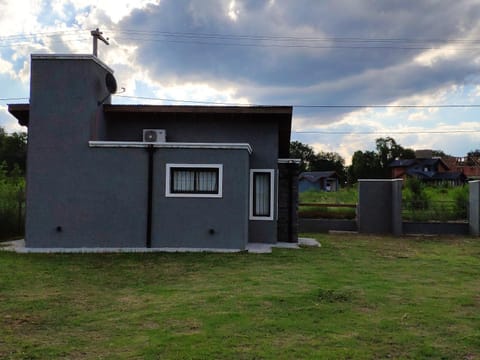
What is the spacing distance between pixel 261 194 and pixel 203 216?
2.41 m

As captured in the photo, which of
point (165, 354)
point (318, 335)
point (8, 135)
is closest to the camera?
point (165, 354)

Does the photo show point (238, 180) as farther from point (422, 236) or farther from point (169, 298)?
point (422, 236)

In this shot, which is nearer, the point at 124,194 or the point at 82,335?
the point at 82,335

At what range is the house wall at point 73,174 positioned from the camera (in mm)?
11062

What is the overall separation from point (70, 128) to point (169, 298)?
6703 mm

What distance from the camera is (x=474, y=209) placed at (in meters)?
17.6

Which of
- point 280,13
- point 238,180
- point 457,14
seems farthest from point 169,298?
point 457,14

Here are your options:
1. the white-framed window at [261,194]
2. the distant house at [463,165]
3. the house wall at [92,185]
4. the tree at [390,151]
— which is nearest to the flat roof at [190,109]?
the house wall at [92,185]

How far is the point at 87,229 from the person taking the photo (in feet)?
36.3

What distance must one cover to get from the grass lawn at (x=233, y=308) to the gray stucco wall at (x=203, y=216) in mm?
1138

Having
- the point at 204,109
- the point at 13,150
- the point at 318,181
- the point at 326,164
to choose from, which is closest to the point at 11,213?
the point at 204,109

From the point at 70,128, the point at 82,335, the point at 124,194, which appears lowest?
the point at 82,335

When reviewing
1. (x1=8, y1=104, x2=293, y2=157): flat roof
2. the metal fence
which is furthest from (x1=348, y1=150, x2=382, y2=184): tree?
(x1=8, y1=104, x2=293, y2=157): flat roof

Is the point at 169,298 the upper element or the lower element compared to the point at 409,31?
lower
